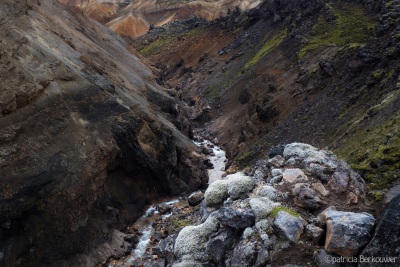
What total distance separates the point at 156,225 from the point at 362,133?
14067 mm

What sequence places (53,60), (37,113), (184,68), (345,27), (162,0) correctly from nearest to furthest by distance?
(37,113)
(53,60)
(345,27)
(184,68)
(162,0)

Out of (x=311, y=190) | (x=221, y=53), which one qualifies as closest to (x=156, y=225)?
(x=311, y=190)

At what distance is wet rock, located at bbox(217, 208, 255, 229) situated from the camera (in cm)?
1306

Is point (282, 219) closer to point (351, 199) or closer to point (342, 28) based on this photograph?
point (351, 199)

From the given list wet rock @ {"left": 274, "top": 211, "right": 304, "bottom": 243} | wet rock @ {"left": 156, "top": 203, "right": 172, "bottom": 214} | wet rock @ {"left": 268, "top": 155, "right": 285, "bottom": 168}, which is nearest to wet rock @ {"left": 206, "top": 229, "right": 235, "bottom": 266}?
wet rock @ {"left": 274, "top": 211, "right": 304, "bottom": 243}

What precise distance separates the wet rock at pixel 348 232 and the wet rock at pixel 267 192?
2607mm

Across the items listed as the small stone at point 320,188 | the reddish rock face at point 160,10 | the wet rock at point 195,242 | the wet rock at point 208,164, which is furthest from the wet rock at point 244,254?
Result: the reddish rock face at point 160,10

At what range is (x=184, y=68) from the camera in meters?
73.6

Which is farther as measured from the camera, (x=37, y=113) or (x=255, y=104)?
(x=255, y=104)

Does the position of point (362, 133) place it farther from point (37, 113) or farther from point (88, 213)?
point (37, 113)

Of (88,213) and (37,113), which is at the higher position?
(37,113)

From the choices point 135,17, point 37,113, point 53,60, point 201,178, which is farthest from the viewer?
point 135,17

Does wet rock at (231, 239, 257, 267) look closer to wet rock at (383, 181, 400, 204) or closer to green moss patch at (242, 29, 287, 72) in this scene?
wet rock at (383, 181, 400, 204)

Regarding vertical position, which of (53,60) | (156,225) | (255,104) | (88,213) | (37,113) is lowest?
(255,104)
